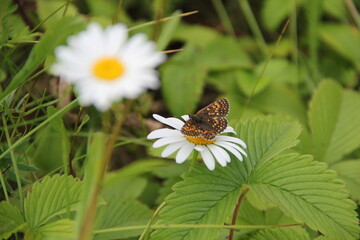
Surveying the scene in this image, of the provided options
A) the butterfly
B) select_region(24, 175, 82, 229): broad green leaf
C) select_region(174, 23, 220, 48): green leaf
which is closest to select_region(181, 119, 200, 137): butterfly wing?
the butterfly

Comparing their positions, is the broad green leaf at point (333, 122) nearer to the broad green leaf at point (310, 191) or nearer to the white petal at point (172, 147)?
the broad green leaf at point (310, 191)

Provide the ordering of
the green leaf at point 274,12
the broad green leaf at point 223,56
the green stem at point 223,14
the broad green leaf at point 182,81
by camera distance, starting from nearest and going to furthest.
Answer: the broad green leaf at point 182,81 → the broad green leaf at point 223,56 → the green leaf at point 274,12 → the green stem at point 223,14

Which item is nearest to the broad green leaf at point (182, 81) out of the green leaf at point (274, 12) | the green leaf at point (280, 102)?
the green leaf at point (280, 102)

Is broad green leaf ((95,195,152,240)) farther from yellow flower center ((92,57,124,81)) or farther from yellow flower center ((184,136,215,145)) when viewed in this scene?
yellow flower center ((92,57,124,81))

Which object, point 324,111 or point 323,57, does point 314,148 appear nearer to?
point 324,111


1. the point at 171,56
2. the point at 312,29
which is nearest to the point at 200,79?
the point at 171,56
